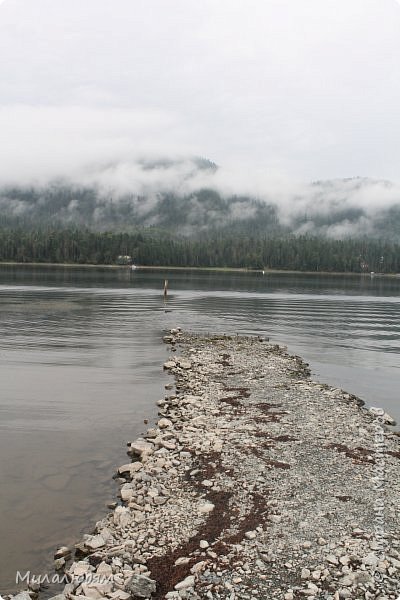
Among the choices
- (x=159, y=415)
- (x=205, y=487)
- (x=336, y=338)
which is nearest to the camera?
(x=205, y=487)

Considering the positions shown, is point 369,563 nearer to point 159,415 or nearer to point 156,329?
point 159,415

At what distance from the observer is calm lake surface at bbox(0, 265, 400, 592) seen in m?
15.0

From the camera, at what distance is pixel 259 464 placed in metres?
17.9

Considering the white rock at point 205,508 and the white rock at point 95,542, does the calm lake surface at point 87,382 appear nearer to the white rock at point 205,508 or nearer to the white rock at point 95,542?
the white rock at point 95,542

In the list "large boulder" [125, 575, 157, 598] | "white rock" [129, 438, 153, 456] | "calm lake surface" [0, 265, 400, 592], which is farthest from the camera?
"white rock" [129, 438, 153, 456]

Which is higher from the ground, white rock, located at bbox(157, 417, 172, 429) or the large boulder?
white rock, located at bbox(157, 417, 172, 429)

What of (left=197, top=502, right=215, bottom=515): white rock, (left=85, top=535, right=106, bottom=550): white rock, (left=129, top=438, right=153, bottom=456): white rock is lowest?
(left=85, top=535, right=106, bottom=550): white rock

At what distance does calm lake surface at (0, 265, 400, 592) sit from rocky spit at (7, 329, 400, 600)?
4.37 ft

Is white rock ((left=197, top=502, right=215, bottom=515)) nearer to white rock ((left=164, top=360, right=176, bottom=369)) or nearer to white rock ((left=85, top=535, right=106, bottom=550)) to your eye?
white rock ((left=85, top=535, right=106, bottom=550))

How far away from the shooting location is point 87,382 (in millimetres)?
31578

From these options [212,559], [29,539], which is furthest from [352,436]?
[29,539]

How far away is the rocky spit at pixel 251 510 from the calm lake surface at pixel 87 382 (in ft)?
4.37

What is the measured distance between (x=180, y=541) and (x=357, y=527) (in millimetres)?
5222

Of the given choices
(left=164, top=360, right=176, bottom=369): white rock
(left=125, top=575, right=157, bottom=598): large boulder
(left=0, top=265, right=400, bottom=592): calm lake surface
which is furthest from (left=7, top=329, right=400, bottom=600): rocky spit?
(left=164, top=360, right=176, bottom=369): white rock
